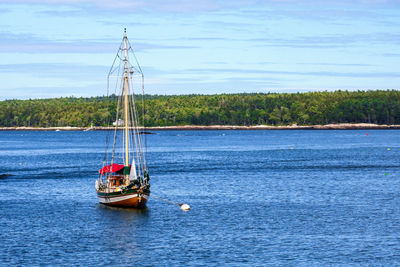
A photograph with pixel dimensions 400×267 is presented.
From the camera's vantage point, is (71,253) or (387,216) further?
(387,216)

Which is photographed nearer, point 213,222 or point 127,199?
point 213,222

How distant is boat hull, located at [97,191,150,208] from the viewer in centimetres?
6850

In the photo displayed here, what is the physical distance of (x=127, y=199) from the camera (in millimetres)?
69000

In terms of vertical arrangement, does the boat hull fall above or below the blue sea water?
above

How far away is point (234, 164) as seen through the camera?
138 meters

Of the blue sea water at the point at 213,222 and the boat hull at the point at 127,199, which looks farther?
the boat hull at the point at 127,199

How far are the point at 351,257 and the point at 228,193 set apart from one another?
38304mm

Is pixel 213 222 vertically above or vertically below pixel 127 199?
below

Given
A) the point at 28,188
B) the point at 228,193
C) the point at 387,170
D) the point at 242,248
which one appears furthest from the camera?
the point at 387,170

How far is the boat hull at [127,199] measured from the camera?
68500 mm

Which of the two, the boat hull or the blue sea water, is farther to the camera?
the boat hull

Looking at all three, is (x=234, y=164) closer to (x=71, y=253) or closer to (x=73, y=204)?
(x=73, y=204)

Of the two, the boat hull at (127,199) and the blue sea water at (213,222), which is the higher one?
the boat hull at (127,199)

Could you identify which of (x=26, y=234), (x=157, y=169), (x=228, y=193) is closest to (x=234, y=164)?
(x=157, y=169)
